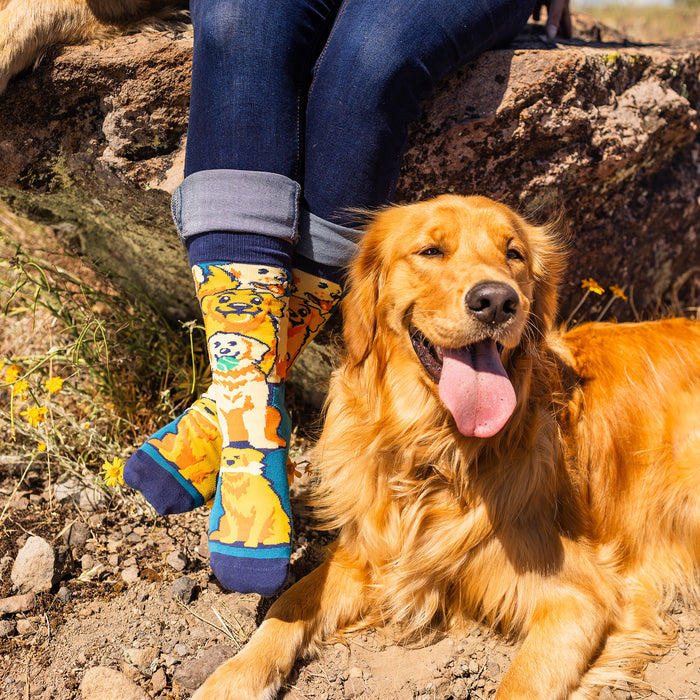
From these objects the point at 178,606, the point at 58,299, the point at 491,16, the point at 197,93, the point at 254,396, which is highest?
the point at 491,16

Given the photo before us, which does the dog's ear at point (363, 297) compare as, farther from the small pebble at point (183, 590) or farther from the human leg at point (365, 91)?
the small pebble at point (183, 590)

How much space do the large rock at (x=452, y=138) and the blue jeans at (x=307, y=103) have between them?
34 cm

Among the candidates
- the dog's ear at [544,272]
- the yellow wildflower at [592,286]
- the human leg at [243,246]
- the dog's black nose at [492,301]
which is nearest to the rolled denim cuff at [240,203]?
the human leg at [243,246]

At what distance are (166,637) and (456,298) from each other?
4.60 ft

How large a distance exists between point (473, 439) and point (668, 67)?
223 centimetres

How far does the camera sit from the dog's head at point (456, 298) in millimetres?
1896

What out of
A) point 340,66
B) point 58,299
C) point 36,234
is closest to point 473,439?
point 340,66

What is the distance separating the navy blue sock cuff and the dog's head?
37 cm

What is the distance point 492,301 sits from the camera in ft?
5.99

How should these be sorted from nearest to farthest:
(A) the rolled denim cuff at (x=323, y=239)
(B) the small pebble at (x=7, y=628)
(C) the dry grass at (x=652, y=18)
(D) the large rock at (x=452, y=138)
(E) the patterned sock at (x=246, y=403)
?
(E) the patterned sock at (x=246, y=403), (B) the small pebble at (x=7, y=628), (A) the rolled denim cuff at (x=323, y=239), (D) the large rock at (x=452, y=138), (C) the dry grass at (x=652, y=18)

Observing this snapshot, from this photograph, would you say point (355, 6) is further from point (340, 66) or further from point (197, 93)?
point (197, 93)

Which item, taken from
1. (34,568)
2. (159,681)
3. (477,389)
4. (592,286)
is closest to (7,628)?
(34,568)

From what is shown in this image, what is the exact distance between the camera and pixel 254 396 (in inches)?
78.7

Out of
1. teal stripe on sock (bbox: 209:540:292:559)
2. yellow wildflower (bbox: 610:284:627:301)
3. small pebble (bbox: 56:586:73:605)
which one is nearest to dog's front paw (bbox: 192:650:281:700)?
teal stripe on sock (bbox: 209:540:292:559)
